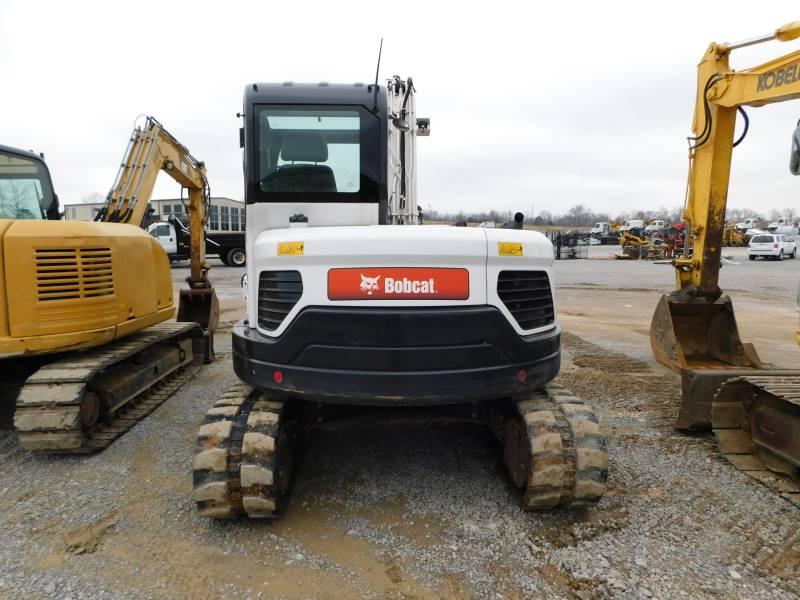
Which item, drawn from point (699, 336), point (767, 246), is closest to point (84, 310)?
point (699, 336)

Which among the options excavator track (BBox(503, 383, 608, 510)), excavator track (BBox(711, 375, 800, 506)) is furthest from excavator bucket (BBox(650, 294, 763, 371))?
excavator track (BBox(503, 383, 608, 510))

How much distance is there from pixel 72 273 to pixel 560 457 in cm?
369

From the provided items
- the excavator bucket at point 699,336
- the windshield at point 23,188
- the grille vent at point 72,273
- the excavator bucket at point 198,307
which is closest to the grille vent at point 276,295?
the grille vent at point 72,273

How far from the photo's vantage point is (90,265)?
4.17 meters

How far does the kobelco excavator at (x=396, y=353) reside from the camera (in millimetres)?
2787

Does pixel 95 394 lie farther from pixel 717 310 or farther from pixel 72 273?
pixel 717 310

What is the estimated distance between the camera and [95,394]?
437 cm

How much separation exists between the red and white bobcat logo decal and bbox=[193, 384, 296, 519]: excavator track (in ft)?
3.11

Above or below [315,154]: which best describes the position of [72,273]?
below

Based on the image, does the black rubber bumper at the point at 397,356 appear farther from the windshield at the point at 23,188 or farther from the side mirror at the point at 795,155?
the windshield at the point at 23,188

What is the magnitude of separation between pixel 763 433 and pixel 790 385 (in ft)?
1.25

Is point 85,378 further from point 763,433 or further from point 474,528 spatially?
point 763,433

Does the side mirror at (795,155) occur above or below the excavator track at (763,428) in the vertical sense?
above

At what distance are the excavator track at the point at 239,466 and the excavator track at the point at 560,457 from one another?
4.72 feet
